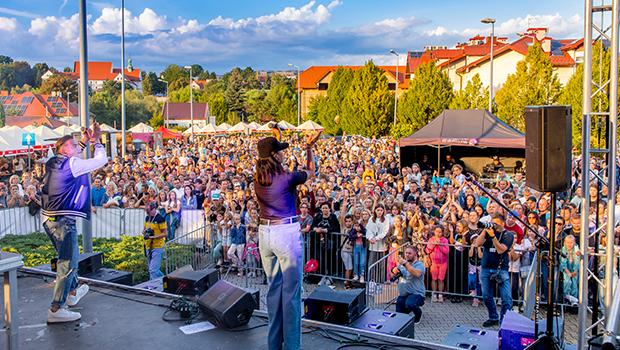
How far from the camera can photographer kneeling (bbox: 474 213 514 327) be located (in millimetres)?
7270

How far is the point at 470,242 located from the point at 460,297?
903 millimetres

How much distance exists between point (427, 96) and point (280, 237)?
29.3 meters

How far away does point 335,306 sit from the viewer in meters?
5.06

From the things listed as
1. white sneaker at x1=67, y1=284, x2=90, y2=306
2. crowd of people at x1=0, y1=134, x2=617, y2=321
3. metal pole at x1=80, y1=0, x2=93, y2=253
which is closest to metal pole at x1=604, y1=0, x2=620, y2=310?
crowd of people at x1=0, y1=134, x2=617, y2=321

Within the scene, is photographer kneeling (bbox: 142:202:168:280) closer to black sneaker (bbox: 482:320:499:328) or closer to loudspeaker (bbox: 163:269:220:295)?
loudspeaker (bbox: 163:269:220:295)

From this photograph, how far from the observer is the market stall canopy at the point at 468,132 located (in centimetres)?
1784

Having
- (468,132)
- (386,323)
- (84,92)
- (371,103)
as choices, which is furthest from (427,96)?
(386,323)

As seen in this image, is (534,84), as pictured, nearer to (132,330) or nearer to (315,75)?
(132,330)

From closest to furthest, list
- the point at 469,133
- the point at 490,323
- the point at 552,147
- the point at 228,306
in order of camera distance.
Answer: the point at 552,147 < the point at 228,306 < the point at 490,323 < the point at 469,133

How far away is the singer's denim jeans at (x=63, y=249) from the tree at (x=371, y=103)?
32.0 meters

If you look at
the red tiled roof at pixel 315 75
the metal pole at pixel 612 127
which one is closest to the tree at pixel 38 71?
the red tiled roof at pixel 315 75

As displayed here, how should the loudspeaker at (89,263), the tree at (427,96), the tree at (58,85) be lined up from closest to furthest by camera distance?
the loudspeaker at (89,263)
the tree at (427,96)
the tree at (58,85)

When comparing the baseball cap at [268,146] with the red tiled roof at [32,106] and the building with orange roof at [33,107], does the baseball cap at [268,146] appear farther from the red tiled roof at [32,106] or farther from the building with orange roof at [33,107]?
the red tiled roof at [32,106]

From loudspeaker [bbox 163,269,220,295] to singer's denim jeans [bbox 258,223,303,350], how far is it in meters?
1.85
